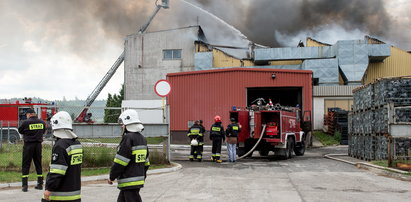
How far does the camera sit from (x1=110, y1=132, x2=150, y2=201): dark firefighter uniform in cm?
541

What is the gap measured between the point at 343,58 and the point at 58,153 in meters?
36.3

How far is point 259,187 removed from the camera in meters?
9.82

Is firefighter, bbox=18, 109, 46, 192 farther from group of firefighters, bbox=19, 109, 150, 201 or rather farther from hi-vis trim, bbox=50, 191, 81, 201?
hi-vis trim, bbox=50, 191, 81, 201

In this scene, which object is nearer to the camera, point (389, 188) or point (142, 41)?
point (389, 188)

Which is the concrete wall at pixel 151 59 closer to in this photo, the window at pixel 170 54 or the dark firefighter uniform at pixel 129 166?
the window at pixel 170 54

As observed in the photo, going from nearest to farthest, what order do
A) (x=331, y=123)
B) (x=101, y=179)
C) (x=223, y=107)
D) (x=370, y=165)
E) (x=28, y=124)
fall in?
1. (x=28, y=124)
2. (x=101, y=179)
3. (x=370, y=165)
4. (x=223, y=107)
5. (x=331, y=123)

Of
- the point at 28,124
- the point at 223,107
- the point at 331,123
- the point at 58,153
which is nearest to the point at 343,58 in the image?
the point at 331,123

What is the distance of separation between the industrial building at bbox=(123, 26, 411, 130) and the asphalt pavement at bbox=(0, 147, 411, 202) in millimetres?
23408

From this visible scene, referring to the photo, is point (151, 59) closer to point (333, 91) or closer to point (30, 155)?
point (333, 91)

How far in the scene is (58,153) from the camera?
16.4ft

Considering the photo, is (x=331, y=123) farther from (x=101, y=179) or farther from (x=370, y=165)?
(x=101, y=179)

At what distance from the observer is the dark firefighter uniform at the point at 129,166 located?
17.7 ft

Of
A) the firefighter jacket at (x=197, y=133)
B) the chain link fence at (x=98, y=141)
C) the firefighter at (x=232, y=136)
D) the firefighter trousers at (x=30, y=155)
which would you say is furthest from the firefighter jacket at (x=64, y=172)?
the firefighter at (x=232, y=136)

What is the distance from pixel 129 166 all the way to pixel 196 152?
1120 centimetres
